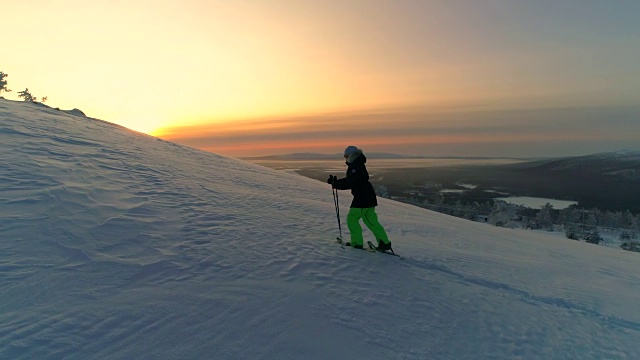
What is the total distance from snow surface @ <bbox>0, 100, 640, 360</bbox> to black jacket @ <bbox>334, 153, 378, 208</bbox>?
111 centimetres

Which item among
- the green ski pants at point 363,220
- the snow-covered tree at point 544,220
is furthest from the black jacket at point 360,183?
the snow-covered tree at point 544,220

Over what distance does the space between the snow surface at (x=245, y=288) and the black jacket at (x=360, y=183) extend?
3.64ft

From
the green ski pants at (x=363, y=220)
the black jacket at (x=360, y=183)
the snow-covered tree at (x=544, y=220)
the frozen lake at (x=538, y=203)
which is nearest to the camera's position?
the black jacket at (x=360, y=183)

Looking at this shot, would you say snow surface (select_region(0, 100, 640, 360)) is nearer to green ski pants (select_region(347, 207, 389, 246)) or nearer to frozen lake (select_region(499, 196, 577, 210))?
green ski pants (select_region(347, 207, 389, 246))

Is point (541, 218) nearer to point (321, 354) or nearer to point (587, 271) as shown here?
point (587, 271)

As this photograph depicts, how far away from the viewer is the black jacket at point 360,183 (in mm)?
7672

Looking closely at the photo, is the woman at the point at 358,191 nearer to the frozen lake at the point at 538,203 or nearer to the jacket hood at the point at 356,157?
the jacket hood at the point at 356,157

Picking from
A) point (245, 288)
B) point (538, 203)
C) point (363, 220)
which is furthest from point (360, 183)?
point (538, 203)

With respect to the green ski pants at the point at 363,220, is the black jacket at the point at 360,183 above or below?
above

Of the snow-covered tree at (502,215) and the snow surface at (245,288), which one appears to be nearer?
the snow surface at (245,288)

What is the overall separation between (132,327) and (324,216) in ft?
26.1

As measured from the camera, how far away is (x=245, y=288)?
526cm

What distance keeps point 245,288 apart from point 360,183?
349cm

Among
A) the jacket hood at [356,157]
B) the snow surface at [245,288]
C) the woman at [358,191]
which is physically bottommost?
the snow surface at [245,288]
